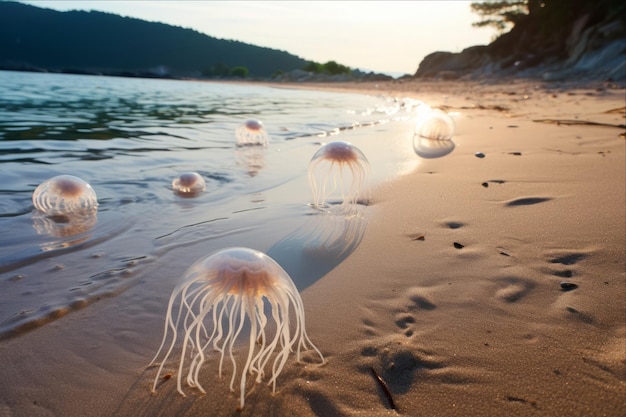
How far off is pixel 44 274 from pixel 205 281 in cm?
168

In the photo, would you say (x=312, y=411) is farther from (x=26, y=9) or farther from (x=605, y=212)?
(x=26, y=9)

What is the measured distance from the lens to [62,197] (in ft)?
12.4

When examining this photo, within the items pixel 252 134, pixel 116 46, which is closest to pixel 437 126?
pixel 252 134

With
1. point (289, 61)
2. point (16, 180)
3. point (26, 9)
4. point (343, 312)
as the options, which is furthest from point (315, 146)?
point (26, 9)

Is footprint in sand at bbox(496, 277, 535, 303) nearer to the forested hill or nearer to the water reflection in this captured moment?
the water reflection

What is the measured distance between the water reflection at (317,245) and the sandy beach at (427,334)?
88 mm

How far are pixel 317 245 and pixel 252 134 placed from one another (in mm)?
5106

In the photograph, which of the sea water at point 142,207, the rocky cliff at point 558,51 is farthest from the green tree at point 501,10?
the sea water at point 142,207

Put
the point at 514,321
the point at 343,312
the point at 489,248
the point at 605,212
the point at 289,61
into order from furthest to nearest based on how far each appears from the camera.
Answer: the point at 289,61, the point at 605,212, the point at 489,248, the point at 343,312, the point at 514,321

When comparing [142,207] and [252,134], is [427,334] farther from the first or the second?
[252,134]

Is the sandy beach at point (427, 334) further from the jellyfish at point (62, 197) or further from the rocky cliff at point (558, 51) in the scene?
the rocky cliff at point (558, 51)

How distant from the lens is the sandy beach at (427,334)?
151cm

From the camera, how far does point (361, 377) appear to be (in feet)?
5.33

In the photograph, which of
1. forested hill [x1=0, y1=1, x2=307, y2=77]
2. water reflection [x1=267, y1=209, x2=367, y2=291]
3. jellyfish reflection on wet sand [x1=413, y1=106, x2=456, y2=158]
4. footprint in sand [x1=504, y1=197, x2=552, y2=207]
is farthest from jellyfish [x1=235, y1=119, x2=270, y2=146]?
forested hill [x1=0, y1=1, x2=307, y2=77]
